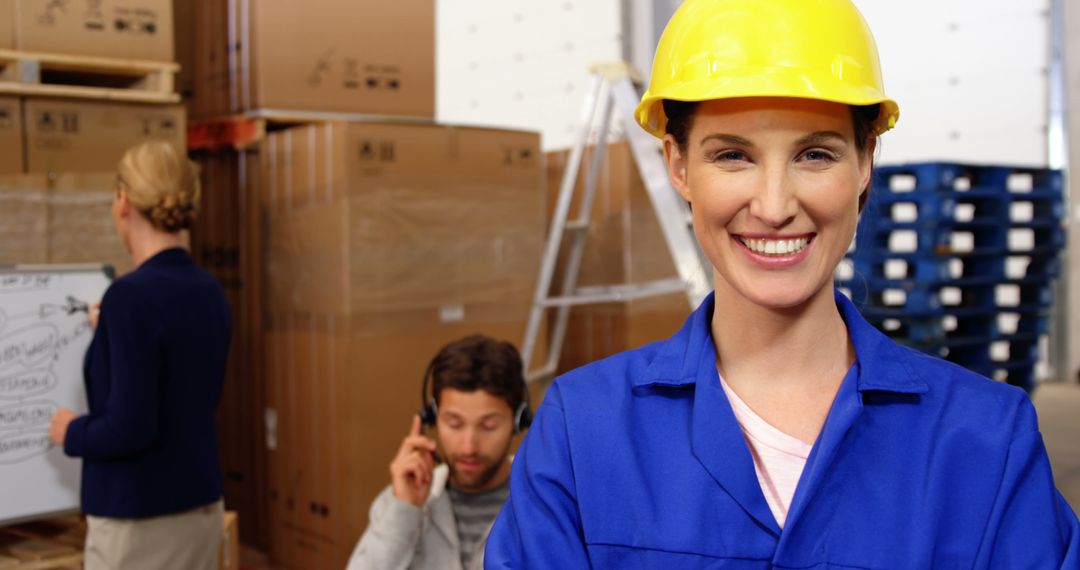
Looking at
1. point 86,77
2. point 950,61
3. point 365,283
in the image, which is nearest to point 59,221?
point 86,77

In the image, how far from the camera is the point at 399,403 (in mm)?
4004

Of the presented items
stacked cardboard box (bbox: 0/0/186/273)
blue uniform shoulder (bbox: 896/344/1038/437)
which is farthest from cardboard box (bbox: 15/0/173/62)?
blue uniform shoulder (bbox: 896/344/1038/437)

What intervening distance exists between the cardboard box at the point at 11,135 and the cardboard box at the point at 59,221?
4 centimetres

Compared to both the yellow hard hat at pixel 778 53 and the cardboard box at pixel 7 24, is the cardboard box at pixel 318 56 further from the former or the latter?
the yellow hard hat at pixel 778 53

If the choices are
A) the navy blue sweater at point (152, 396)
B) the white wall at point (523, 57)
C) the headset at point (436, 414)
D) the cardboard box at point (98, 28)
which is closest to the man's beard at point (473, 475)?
the headset at point (436, 414)

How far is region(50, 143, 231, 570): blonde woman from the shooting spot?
8.21 feet

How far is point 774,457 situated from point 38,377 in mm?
2555

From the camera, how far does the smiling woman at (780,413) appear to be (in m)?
1.11

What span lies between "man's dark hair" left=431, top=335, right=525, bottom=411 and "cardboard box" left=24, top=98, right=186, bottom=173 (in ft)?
5.35

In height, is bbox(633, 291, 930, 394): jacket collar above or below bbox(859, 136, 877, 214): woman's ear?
below

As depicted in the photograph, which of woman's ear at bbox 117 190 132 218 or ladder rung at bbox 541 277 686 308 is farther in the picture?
ladder rung at bbox 541 277 686 308

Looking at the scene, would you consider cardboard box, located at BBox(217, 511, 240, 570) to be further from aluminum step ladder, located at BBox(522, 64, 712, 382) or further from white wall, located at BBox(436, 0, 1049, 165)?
white wall, located at BBox(436, 0, 1049, 165)

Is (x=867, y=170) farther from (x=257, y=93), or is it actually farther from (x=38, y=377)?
(x=257, y=93)

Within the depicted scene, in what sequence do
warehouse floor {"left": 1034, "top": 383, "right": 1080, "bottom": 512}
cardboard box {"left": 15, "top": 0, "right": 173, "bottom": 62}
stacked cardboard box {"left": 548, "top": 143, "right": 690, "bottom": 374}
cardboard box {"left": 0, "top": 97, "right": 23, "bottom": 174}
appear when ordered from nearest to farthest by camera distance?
1. cardboard box {"left": 0, "top": 97, "right": 23, "bottom": 174}
2. cardboard box {"left": 15, "top": 0, "right": 173, "bottom": 62}
3. stacked cardboard box {"left": 548, "top": 143, "right": 690, "bottom": 374}
4. warehouse floor {"left": 1034, "top": 383, "right": 1080, "bottom": 512}
